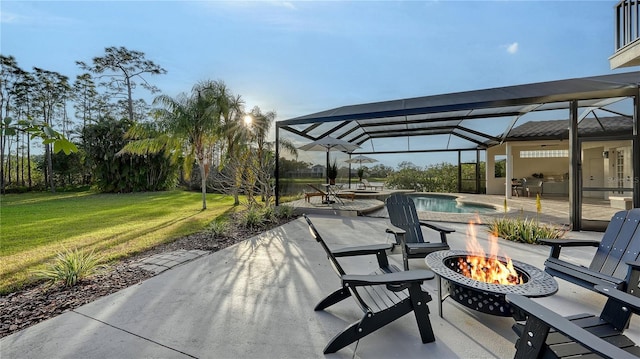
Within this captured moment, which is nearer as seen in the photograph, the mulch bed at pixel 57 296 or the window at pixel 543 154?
the mulch bed at pixel 57 296

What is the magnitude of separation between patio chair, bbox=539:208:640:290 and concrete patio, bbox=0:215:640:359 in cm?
42

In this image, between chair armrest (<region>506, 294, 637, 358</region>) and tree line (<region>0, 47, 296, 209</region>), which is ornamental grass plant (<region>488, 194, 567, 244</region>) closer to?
chair armrest (<region>506, 294, 637, 358</region>)

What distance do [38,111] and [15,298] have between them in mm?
24544

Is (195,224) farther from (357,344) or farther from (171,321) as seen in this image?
(357,344)

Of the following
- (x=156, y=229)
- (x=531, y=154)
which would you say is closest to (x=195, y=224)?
(x=156, y=229)

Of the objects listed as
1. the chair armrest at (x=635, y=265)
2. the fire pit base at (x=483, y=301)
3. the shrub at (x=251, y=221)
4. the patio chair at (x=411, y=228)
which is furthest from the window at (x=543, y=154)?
the fire pit base at (x=483, y=301)

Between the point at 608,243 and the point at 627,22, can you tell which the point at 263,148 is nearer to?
the point at 608,243

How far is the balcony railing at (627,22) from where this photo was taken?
614 centimetres

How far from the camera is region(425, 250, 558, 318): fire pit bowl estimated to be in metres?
2.18

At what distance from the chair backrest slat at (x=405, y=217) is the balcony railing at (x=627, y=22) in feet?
21.6

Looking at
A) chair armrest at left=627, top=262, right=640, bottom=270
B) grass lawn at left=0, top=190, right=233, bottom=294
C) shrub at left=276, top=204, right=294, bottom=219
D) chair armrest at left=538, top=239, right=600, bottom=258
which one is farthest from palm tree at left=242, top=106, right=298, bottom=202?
chair armrest at left=627, top=262, right=640, bottom=270

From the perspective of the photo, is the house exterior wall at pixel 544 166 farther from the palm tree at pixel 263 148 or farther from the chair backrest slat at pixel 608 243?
the palm tree at pixel 263 148

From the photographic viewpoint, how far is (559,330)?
1265mm

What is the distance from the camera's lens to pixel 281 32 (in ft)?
30.2
